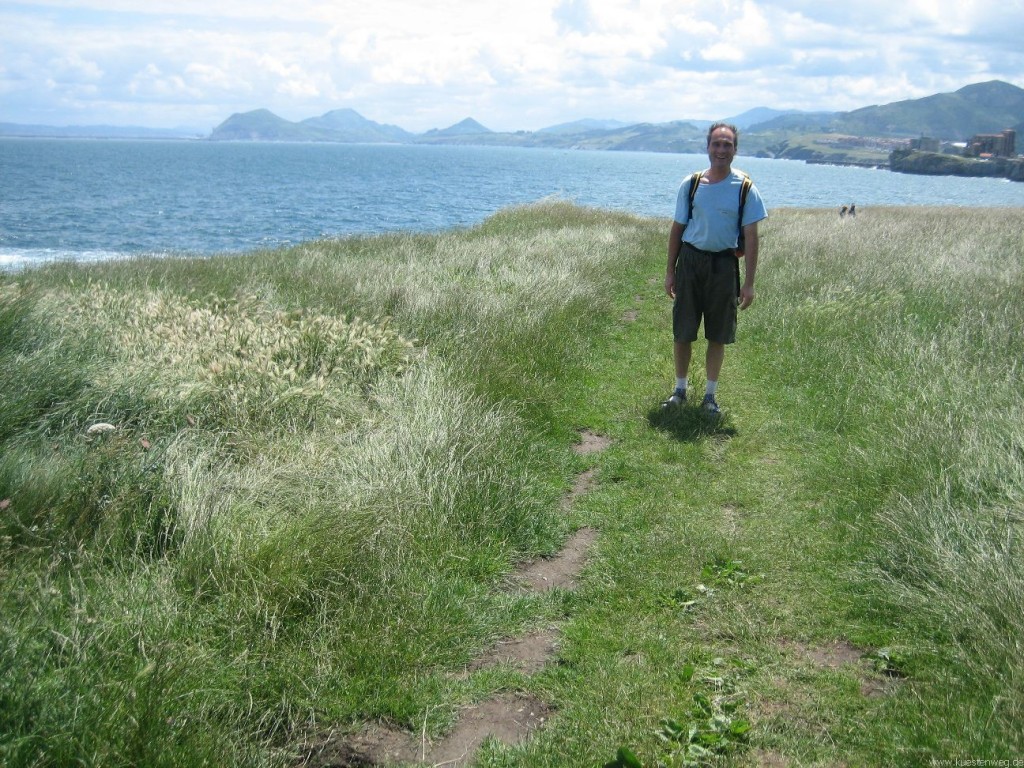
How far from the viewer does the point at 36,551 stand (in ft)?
11.7

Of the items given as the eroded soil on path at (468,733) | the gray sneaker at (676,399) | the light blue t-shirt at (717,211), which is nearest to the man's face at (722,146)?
the light blue t-shirt at (717,211)

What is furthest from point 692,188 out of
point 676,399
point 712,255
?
point 676,399

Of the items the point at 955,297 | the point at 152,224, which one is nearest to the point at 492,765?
the point at 955,297

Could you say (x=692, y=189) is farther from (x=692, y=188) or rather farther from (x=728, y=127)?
(x=728, y=127)

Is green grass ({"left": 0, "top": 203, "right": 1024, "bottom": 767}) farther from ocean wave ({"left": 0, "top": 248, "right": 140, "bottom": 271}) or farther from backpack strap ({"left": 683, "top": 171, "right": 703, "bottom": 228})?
ocean wave ({"left": 0, "top": 248, "right": 140, "bottom": 271})

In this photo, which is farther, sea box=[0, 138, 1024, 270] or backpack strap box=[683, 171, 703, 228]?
sea box=[0, 138, 1024, 270]

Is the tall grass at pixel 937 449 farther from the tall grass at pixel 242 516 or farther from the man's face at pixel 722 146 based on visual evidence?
the man's face at pixel 722 146

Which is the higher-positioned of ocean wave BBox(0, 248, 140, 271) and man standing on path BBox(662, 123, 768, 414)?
man standing on path BBox(662, 123, 768, 414)

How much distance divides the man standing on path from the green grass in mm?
755

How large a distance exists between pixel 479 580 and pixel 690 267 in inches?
148

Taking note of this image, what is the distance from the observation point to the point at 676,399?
724cm

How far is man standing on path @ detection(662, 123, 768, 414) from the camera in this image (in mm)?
6406

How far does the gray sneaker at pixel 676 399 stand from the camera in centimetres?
720

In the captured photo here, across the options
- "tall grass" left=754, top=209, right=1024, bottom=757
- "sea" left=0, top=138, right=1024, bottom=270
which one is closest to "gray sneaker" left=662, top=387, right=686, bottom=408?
"tall grass" left=754, top=209, right=1024, bottom=757
